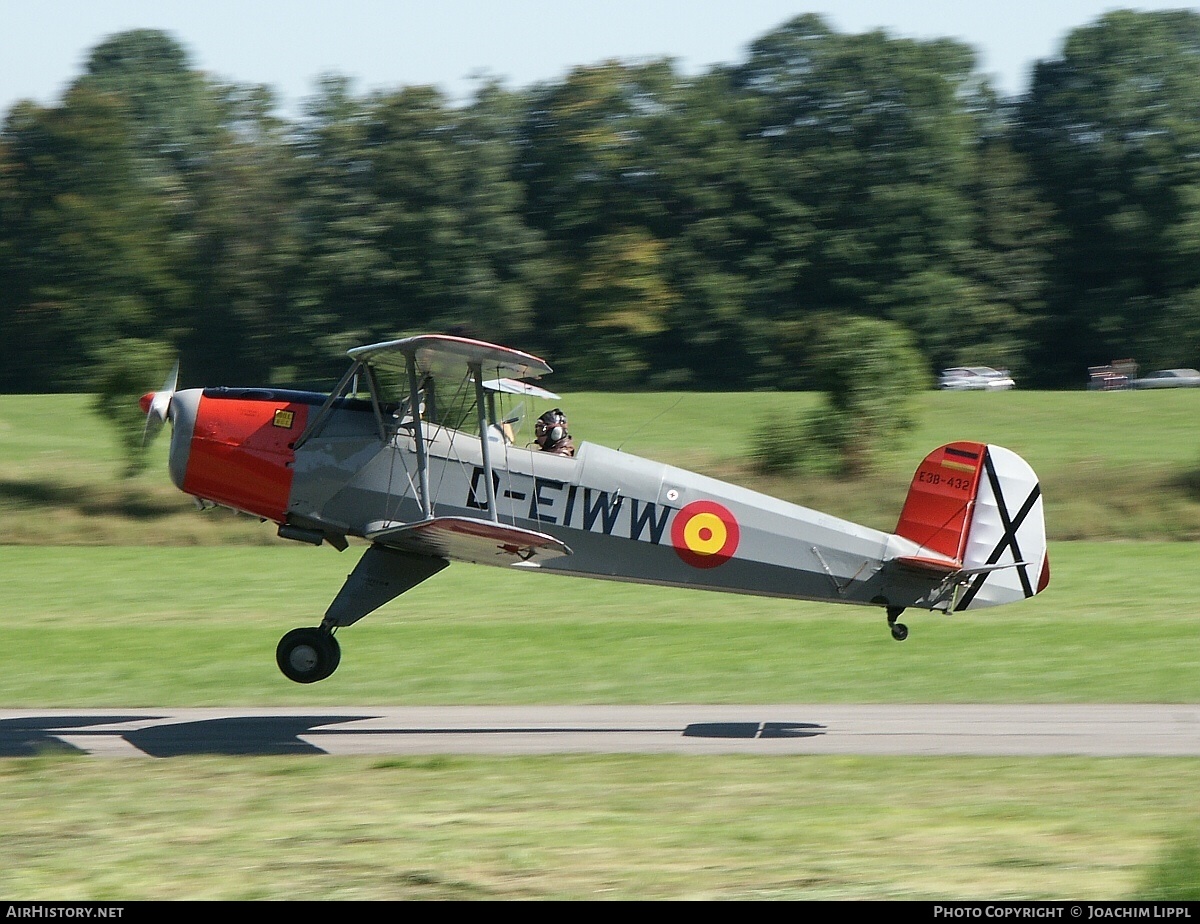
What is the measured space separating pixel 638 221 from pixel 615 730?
2053 inches

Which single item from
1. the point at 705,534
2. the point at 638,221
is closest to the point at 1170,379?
the point at 638,221

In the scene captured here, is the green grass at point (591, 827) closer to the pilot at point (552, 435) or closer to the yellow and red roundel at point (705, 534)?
the yellow and red roundel at point (705, 534)

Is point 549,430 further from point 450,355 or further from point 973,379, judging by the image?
point 973,379

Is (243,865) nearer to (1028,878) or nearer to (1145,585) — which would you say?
(1028,878)

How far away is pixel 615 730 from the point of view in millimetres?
12180

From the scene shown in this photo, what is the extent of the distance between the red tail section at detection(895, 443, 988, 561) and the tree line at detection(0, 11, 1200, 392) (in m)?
43.3

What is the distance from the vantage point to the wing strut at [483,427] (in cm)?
1123

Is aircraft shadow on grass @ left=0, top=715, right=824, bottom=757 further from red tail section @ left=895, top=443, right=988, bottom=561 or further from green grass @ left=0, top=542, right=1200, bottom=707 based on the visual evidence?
red tail section @ left=895, top=443, right=988, bottom=561

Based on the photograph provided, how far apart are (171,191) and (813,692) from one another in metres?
58.0

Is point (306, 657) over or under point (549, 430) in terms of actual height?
under

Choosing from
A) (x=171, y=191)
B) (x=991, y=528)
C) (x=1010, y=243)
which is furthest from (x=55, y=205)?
(x=991, y=528)

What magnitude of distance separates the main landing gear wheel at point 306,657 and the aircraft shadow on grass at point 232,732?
0.57 meters

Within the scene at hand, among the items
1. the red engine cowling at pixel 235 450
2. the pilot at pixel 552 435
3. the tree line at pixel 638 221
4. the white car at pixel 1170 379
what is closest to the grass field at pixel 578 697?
the red engine cowling at pixel 235 450

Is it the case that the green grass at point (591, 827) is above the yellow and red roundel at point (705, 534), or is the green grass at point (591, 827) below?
below
